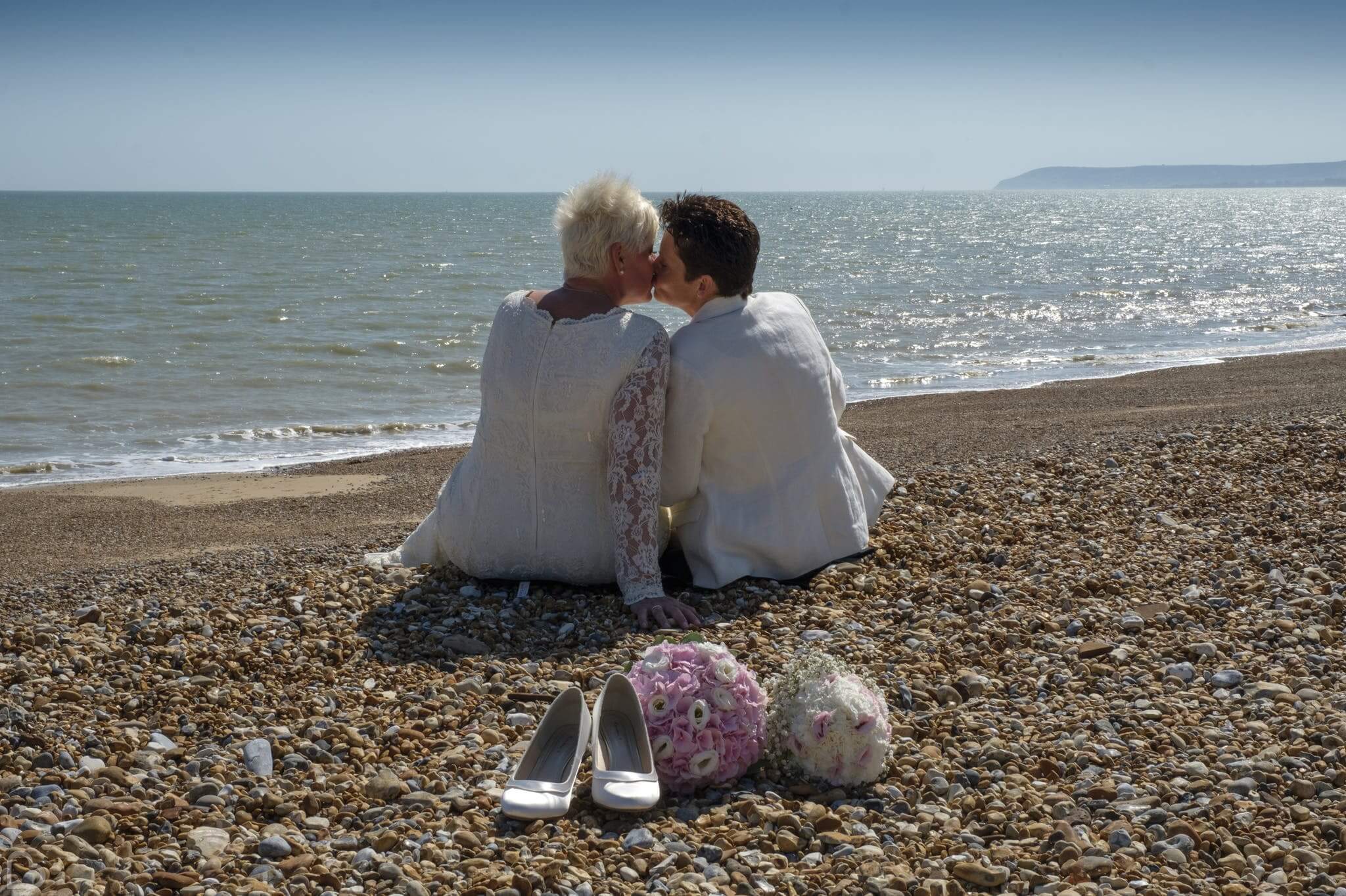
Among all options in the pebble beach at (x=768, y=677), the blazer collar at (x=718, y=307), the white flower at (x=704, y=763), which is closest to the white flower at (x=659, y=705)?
the white flower at (x=704, y=763)

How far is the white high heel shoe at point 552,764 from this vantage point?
3154 millimetres

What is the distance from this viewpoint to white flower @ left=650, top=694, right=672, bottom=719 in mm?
3406

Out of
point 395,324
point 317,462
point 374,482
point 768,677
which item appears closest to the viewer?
point 768,677

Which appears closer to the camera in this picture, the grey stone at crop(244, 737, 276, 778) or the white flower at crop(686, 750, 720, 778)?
the white flower at crop(686, 750, 720, 778)

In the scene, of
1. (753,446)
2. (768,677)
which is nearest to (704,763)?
(768,677)

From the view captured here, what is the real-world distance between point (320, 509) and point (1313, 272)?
37.4 metres

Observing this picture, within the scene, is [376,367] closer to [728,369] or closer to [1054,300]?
[728,369]

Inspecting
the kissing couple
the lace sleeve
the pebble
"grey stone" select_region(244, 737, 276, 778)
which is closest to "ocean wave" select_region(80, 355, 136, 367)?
the pebble

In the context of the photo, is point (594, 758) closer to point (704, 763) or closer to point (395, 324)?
point (704, 763)

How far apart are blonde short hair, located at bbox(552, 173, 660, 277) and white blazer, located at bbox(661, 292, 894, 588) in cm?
45

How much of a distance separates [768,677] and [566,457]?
1.35 metres

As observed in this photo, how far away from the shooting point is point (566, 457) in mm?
4969

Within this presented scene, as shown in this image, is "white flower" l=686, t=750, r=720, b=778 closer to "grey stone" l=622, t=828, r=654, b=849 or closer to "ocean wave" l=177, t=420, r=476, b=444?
"grey stone" l=622, t=828, r=654, b=849

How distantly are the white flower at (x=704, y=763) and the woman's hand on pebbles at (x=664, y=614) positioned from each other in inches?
52.7
